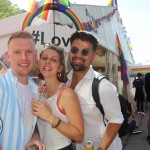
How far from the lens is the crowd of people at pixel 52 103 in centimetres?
144

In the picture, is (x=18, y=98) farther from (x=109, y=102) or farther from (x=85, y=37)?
(x=85, y=37)

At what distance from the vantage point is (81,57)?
2.01 metres

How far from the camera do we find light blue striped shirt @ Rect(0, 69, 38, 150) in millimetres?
1384

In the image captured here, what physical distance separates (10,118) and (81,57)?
0.84 meters

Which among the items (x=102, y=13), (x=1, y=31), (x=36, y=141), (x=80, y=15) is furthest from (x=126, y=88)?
(x=36, y=141)

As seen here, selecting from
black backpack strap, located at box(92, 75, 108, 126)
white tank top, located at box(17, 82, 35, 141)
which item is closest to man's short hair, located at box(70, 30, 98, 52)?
black backpack strap, located at box(92, 75, 108, 126)

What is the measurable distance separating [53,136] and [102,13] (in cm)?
669

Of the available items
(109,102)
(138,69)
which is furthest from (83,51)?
(138,69)

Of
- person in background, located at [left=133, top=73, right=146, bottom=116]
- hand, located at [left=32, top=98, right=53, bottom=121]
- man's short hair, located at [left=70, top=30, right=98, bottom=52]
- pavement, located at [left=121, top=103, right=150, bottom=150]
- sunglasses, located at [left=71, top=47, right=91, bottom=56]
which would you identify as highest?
man's short hair, located at [left=70, top=30, right=98, bottom=52]

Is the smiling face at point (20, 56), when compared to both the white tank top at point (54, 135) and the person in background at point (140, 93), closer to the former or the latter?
the white tank top at point (54, 135)

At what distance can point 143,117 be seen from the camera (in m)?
9.16

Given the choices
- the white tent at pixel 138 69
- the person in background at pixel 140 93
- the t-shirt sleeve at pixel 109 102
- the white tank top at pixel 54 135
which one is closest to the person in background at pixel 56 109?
the white tank top at pixel 54 135

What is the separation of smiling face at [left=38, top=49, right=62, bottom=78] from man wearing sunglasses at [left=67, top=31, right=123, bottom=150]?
0.20 metres

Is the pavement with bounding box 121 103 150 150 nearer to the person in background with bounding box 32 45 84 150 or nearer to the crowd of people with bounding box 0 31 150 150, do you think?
the crowd of people with bounding box 0 31 150 150
